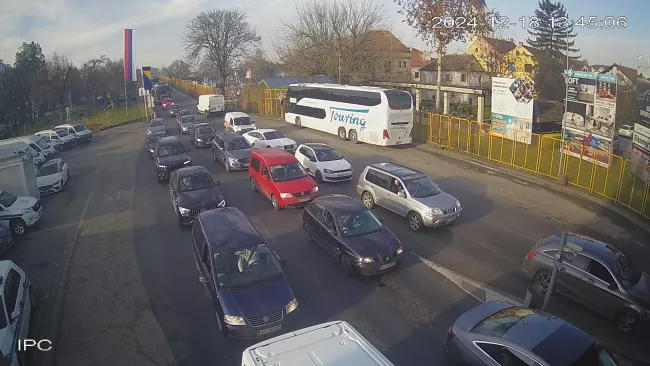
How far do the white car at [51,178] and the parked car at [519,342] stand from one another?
2021 centimetres

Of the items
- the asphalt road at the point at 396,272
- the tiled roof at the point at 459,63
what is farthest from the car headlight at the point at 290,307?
the tiled roof at the point at 459,63

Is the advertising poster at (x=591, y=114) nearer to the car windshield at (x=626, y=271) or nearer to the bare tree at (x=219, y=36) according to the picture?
the car windshield at (x=626, y=271)

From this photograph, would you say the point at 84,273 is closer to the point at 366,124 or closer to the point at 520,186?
the point at 520,186

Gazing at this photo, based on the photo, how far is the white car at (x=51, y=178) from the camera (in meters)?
20.8

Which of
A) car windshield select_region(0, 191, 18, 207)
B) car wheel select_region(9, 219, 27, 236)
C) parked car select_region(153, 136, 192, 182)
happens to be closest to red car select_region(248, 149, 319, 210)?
parked car select_region(153, 136, 192, 182)

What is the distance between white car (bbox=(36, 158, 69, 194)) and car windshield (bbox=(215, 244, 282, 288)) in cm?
1571

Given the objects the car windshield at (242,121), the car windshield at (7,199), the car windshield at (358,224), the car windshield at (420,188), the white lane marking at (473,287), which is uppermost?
the car windshield at (242,121)

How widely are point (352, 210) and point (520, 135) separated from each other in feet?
48.0

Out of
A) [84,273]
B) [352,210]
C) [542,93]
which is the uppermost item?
[542,93]

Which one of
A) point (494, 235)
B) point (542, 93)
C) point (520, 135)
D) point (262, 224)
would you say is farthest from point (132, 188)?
point (542, 93)

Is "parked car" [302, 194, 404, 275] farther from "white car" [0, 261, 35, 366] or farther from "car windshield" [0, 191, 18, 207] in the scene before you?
"car windshield" [0, 191, 18, 207]

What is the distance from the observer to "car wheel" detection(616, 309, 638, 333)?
8.84 meters

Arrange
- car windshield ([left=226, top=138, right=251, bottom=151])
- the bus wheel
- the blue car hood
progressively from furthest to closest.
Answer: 1. the bus wheel
2. car windshield ([left=226, top=138, right=251, bottom=151])
3. the blue car hood

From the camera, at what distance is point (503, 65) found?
33844 mm
